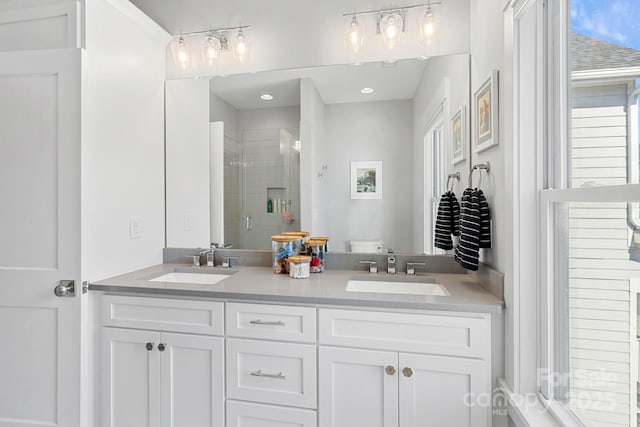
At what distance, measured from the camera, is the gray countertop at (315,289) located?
1296mm

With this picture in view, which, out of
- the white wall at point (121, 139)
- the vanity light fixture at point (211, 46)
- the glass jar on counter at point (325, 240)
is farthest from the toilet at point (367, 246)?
the vanity light fixture at point (211, 46)

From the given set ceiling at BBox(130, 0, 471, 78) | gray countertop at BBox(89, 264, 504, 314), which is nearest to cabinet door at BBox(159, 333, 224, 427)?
gray countertop at BBox(89, 264, 504, 314)

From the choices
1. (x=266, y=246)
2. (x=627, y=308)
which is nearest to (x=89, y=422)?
(x=266, y=246)

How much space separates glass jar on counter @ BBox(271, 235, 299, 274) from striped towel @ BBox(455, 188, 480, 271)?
2.92ft

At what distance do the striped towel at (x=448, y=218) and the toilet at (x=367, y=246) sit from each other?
36 cm

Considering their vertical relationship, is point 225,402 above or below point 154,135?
below

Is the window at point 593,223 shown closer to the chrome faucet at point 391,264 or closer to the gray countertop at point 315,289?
the gray countertop at point 315,289

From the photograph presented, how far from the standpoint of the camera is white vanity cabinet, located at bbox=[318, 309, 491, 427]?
4.13 feet

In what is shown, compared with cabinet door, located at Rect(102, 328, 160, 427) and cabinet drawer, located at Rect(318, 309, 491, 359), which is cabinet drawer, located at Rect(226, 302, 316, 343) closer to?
cabinet drawer, located at Rect(318, 309, 491, 359)

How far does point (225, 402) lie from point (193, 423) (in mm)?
201

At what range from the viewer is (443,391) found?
4.18 feet
